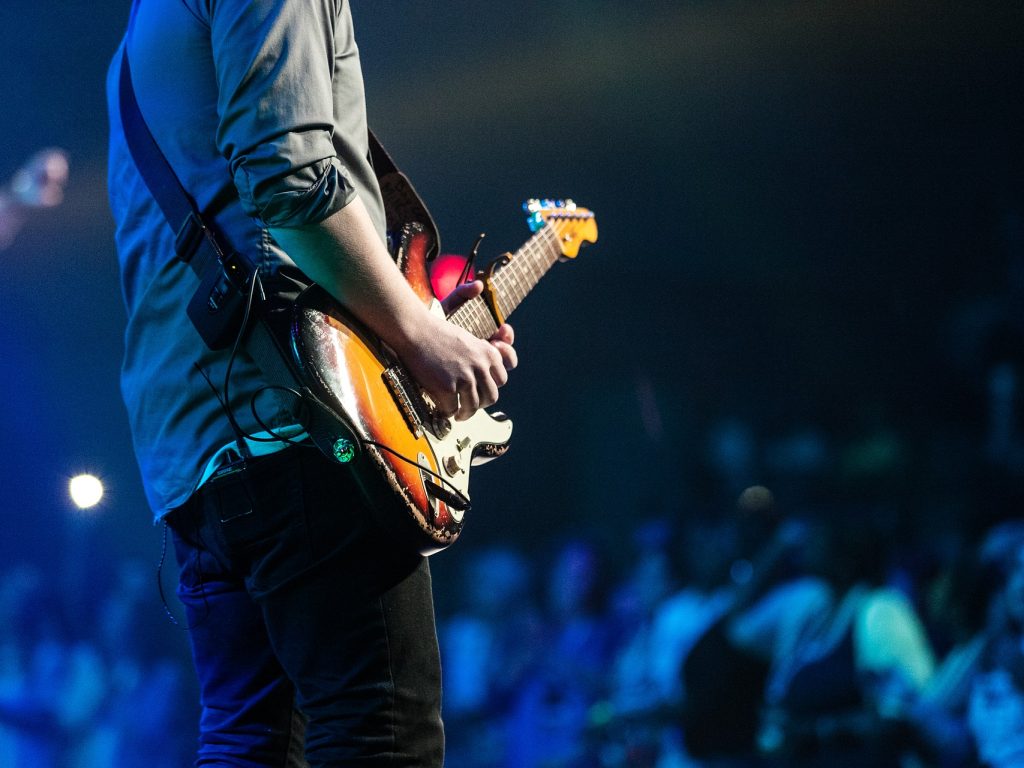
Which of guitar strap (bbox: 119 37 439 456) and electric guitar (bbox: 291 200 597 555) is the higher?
guitar strap (bbox: 119 37 439 456)

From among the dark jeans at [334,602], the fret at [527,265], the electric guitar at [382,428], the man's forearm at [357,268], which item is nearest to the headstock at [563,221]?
the fret at [527,265]

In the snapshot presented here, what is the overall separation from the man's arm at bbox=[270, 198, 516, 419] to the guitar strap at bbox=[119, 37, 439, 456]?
0.05 metres

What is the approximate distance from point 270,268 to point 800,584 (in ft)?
6.75

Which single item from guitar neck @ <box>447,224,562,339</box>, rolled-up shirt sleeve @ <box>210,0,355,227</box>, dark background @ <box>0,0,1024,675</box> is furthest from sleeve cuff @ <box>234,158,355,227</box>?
dark background @ <box>0,0,1024,675</box>

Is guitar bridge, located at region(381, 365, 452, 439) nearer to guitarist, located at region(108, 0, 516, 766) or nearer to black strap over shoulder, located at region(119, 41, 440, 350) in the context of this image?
guitarist, located at region(108, 0, 516, 766)

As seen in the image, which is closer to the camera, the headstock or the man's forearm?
the man's forearm

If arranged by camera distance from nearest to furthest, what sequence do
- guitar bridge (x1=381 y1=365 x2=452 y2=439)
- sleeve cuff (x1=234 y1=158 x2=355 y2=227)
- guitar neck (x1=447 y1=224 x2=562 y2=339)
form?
sleeve cuff (x1=234 y1=158 x2=355 y2=227)
guitar bridge (x1=381 y1=365 x2=452 y2=439)
guitar neck (x1=447 y1=224 x2=562 y2=339)

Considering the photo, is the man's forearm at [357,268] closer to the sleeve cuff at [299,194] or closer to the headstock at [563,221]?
the sleeve cuff at [299,194]

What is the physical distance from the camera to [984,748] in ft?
7.40

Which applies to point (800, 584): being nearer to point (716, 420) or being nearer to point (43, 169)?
point (716, 420)

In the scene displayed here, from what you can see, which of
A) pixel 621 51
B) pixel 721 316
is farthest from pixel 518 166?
pixel 721 316

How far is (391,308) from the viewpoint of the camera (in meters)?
0.84

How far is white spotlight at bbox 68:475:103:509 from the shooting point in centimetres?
221

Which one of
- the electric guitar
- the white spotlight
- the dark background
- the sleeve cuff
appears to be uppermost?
the dark background
